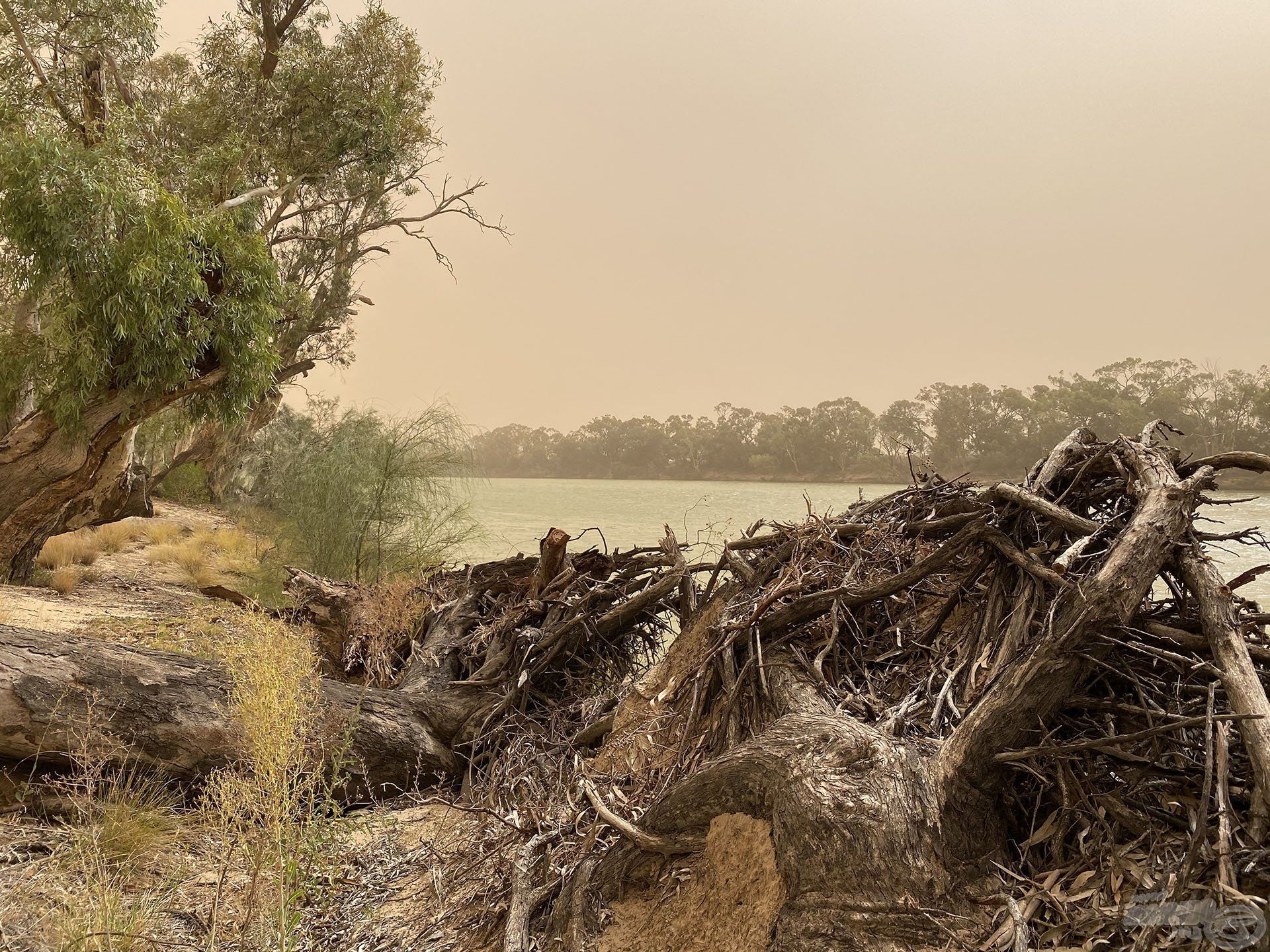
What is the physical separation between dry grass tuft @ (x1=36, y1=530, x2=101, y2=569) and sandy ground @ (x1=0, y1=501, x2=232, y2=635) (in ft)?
0.75

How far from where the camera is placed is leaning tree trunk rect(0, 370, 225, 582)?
9.19 metres

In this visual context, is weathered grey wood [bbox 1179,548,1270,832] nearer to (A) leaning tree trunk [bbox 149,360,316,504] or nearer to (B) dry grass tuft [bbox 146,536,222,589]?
(A) leaning tree trunk [bbox 149,360,316,504]

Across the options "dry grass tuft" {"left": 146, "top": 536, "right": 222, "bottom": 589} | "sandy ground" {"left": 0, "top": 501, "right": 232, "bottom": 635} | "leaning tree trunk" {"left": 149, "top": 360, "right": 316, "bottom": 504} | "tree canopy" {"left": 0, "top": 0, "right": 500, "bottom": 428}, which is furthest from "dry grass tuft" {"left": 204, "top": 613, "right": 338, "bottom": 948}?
"dry grass tuft" {"left": 146, "top": 536, "right": 222, "bottom": 589}

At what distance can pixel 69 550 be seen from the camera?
13.1 meters

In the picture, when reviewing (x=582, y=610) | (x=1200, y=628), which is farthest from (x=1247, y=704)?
(x=582, y=610)

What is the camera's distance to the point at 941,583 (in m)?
3.28

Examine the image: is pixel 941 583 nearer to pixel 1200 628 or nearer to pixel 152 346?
pixel 1200 628

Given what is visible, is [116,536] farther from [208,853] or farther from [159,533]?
[208,853]

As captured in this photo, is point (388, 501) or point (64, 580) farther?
point (388, 501)

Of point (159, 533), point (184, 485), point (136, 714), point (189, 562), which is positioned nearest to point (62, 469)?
point (189, 562)

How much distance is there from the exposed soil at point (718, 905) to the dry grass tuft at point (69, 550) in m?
12.8

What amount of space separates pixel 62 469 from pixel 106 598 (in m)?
2.93

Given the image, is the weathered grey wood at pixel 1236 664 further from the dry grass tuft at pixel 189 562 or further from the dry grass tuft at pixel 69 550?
the dry grass tuft at pixel 189 562

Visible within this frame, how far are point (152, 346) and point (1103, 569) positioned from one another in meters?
10.0
